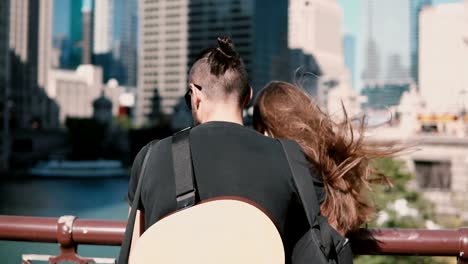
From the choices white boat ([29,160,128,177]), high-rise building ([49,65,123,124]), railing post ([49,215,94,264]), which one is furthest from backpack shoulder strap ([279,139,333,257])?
high-rise building ([49,65,123,124])

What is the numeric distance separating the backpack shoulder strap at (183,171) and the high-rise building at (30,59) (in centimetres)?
10642

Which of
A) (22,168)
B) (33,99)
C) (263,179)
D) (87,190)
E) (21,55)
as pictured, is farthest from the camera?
(21,55)

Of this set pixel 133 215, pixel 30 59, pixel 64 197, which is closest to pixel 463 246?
pixel 133 215

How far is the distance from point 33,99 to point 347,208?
12584 cm

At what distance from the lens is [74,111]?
150 m

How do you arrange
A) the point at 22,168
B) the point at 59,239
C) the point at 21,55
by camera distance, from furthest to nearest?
1. the point at 21,55
2. the point at 22,168
3. the point at 59,239

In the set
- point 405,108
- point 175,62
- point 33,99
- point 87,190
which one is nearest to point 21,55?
point 33,99

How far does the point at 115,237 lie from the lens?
344 cm

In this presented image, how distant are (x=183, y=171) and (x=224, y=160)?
0.64 feet

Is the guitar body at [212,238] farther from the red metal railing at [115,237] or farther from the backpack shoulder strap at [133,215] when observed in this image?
the red metal railing at [115,237]

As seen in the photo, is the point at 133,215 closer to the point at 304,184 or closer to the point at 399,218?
the point at 304,184

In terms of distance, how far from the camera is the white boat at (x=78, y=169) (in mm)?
93637

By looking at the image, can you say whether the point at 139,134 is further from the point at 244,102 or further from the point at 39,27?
the point at 244,102

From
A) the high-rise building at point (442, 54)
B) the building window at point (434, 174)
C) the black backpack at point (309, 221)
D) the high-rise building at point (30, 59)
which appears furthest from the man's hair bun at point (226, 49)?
the high-rise building at point (30, 59)
